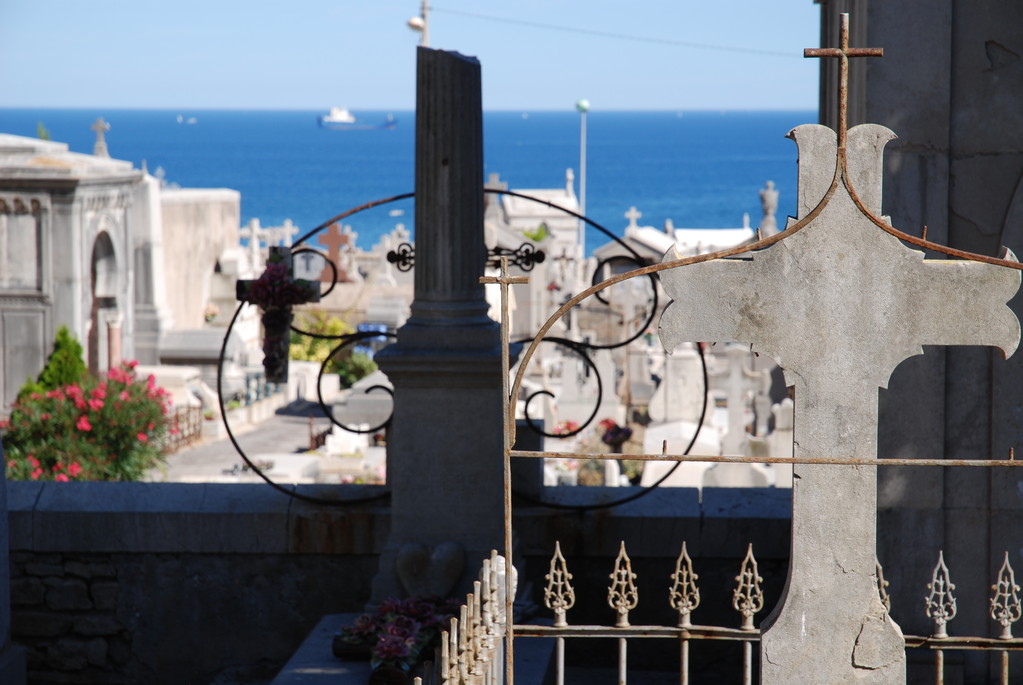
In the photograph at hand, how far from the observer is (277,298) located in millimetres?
5469

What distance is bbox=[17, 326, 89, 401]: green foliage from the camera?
16641mm

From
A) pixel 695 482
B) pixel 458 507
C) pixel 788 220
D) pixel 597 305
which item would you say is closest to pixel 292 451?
pixel 695 482

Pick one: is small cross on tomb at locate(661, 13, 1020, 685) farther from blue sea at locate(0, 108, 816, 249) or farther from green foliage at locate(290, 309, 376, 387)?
blue sea at locate(0, 108, 816, 249)

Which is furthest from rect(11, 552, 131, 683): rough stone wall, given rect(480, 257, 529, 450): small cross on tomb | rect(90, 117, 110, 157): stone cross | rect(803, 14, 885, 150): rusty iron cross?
rect(90, 117, 110, 157): stone cross

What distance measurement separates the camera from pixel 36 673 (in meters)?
5.48

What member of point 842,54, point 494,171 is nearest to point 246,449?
point 842,54

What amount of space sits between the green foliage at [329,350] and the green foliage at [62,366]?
373 cm

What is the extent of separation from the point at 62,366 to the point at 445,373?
13.3 m

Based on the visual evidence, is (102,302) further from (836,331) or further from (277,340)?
(836,331)

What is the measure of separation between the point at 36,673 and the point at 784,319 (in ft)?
12.6

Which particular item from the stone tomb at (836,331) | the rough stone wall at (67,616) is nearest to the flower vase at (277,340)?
the rough stone wall at (67,616)

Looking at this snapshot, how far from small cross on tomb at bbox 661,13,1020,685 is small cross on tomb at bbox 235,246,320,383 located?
2.68m

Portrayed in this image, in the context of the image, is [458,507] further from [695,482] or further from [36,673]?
[695,482]

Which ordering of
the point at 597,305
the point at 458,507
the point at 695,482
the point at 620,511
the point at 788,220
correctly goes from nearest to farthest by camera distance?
1. the point at 788,220
2. the point at 458,507
3. the point at 620,511
4. the point at 695,482
5. the point at 597,305
